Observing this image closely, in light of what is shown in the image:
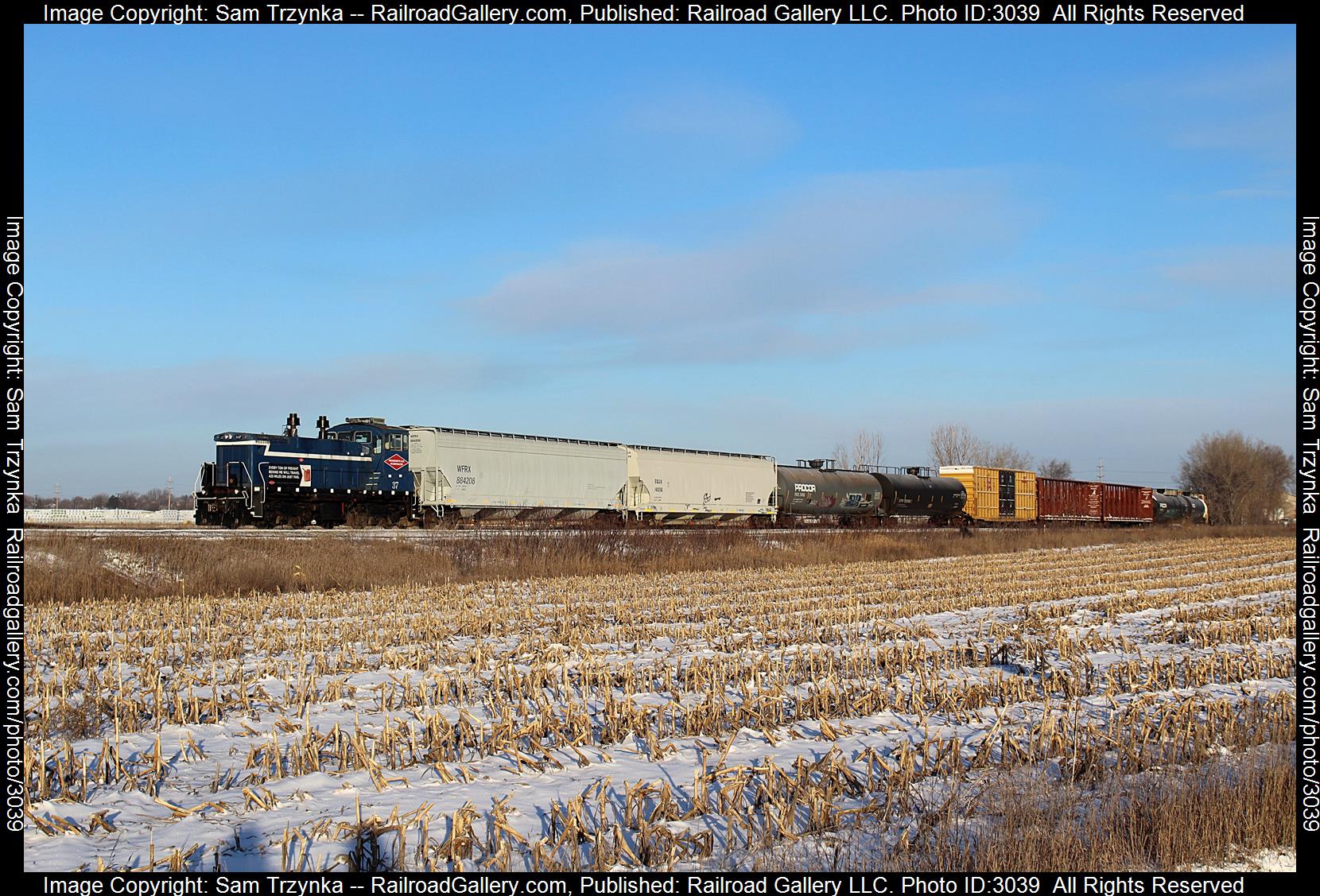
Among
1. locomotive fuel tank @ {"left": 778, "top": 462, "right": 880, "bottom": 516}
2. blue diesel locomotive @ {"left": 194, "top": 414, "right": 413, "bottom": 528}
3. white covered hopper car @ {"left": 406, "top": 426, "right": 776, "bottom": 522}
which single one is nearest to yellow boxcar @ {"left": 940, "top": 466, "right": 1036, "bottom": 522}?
locomotive fuel tank @ {"left": 778, "top": 462, "right": 880, "bottom": 516}

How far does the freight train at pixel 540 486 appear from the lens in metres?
35.4

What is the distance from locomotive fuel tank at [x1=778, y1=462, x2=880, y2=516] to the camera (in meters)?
47.7

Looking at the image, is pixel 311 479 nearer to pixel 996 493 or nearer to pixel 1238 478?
pixel 996 493

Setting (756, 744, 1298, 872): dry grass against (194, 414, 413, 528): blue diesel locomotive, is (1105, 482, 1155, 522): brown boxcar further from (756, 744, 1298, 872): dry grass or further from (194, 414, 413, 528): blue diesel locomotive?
(756, 744, 1298, 872): dry grass

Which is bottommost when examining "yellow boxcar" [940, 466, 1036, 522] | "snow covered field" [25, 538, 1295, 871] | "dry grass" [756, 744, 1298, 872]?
"snow covered field" [25, 538, 1295, 871]

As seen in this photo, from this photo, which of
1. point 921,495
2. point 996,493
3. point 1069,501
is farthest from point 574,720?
point 1069,501

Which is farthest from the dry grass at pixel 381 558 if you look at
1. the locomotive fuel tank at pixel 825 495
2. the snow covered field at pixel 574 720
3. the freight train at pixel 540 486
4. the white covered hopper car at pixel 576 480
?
the locomotive fuel tank at pixel 825 495

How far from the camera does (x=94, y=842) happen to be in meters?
5.29

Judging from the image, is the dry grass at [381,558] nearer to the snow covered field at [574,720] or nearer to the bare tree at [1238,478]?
the snow covered field at [574,720]

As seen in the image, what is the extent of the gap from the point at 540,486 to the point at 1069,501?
119 ft

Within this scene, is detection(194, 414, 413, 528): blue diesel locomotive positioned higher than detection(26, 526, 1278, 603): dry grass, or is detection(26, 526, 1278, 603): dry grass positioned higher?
detection(194, 414, 413, 528): blue diesel locomotive

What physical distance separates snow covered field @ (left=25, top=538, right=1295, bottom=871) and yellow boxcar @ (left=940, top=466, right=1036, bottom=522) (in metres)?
38.1

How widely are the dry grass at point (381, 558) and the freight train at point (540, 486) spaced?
868cm
